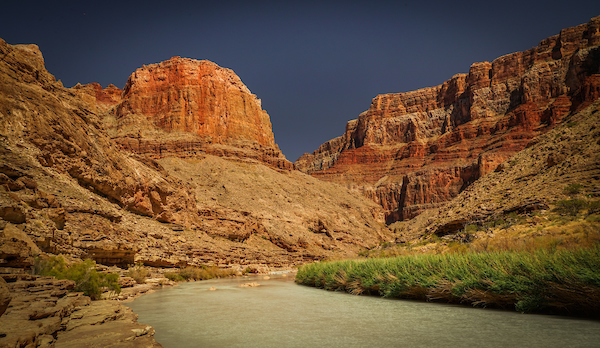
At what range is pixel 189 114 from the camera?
8094 cm

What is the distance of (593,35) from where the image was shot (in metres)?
90.8

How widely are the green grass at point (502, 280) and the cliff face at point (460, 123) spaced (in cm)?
8667

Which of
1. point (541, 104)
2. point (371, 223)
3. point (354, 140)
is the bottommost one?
point (371, 223)

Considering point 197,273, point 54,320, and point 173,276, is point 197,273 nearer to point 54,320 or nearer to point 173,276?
point 173,276

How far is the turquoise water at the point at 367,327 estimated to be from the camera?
19.6 ft

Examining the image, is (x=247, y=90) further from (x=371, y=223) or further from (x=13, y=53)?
(x=13, y=53)

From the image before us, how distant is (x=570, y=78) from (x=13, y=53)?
12187cm

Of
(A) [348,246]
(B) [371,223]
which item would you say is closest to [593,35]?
(B) [371,223]

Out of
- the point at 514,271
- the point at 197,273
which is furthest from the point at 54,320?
the point at 197,273

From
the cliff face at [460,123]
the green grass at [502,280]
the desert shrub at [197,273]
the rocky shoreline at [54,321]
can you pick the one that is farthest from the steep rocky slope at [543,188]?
the cliff face at [460,123]

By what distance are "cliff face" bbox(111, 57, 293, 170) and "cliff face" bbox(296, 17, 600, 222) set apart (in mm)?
49041

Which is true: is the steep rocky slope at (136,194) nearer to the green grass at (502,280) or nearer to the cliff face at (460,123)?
the green grass at (502,280)

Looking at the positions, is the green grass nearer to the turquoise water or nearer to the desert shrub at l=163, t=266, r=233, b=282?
the turquoise water

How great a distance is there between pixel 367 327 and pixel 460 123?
5538 inches
